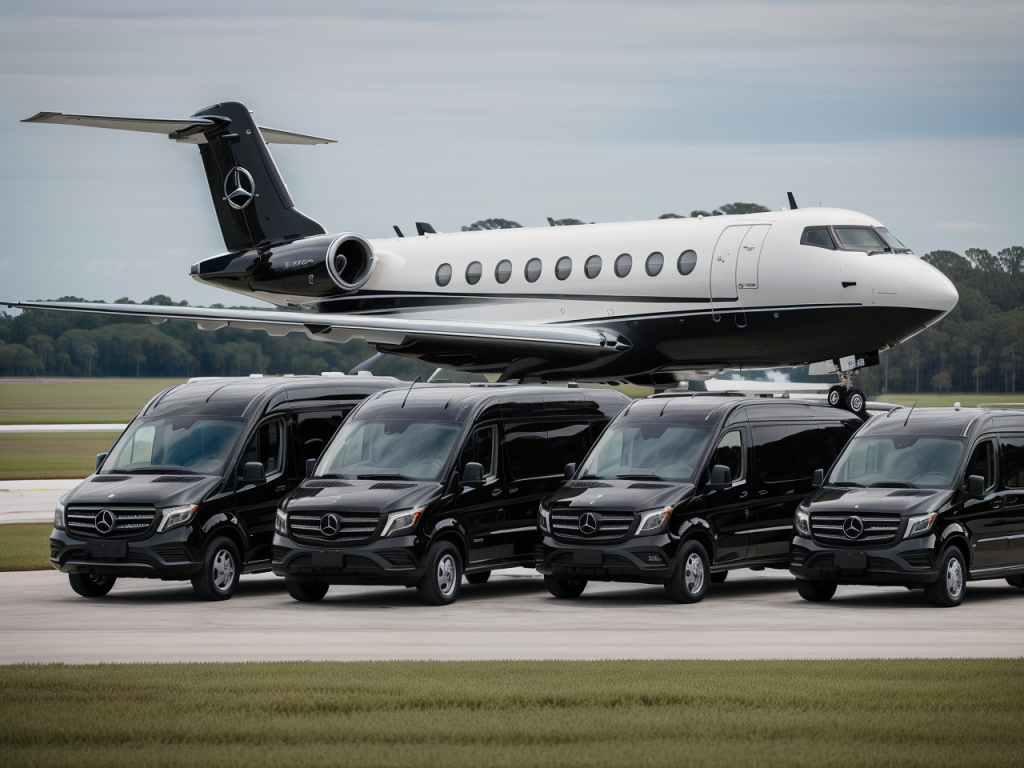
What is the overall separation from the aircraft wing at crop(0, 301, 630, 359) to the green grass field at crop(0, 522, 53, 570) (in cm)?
537

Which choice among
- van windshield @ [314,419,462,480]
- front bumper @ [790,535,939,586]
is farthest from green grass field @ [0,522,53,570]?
front bumper @ [790,535,939,586]

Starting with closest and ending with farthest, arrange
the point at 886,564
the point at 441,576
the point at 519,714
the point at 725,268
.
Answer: the point at 519,714 → the point at 886,564 → the point at 441,576 → the point at 725,268

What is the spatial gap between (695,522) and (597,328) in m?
13.3

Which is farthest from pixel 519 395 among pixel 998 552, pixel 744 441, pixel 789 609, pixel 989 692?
pixel 989 692

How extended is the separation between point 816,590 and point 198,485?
23.0 feet

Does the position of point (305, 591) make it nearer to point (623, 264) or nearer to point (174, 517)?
point (174, 517)

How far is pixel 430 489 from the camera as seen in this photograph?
1655 cm

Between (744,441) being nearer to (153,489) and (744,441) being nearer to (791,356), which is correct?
(153,489)

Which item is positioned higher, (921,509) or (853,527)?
(921,509)

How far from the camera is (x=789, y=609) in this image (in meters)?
15.9

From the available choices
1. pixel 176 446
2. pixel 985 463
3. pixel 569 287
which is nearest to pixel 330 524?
pixel 176 446

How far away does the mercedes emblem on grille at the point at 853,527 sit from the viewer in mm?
15742

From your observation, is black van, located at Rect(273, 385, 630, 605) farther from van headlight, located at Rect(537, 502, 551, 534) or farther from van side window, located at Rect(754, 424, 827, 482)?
van side window, located at Rect(754, 424, 827, 482)

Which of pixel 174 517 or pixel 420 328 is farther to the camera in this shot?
pixel 420 328
